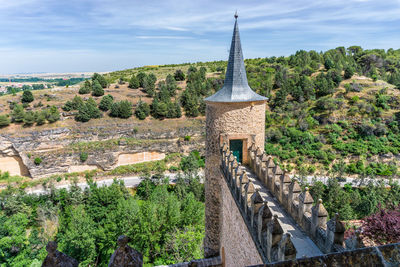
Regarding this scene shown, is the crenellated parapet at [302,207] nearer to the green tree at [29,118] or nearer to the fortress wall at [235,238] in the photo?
the fortress wall at [235,238]

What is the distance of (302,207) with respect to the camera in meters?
5.79

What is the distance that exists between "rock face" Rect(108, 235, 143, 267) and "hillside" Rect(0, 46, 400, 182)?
33389mm

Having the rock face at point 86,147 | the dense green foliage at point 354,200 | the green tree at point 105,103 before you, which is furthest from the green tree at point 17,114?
the dense green foliage at point 354,200

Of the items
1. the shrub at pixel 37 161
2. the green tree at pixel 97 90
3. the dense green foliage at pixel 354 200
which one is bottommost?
the dense green foliage at pixel 354 200

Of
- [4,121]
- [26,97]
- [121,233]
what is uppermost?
[26,97]

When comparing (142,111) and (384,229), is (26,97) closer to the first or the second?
(142,111)

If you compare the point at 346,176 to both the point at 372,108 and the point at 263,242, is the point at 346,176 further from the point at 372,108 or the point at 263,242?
the point at 263,242

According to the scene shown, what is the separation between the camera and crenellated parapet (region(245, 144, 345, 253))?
14.1 feet

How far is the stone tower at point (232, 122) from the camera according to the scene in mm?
9789

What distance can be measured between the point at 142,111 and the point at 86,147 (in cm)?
1197

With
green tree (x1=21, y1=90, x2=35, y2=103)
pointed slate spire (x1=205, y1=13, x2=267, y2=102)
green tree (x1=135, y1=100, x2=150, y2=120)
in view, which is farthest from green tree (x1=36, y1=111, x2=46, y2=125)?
pointed slate spire (x1=205, y1=13, x2=267, y2=102)

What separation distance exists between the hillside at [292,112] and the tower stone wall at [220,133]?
24448 millimetres

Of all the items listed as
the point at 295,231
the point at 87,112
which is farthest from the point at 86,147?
the point at 295,231

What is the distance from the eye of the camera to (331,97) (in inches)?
1795
